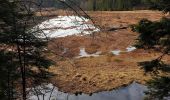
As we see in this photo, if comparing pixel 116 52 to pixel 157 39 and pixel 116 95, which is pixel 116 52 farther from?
pixel 157 39

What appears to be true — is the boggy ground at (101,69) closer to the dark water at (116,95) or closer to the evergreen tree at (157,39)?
the dark water at (116,95)

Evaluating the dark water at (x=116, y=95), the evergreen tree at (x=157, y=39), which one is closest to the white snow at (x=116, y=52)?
the dark water at (x=116, y=95)

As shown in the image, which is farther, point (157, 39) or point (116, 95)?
point (116, 95)

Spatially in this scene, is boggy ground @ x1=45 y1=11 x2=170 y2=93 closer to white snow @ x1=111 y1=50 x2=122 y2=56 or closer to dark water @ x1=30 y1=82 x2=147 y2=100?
white snow @ x1=111 y1=50 x2=122 y2=56

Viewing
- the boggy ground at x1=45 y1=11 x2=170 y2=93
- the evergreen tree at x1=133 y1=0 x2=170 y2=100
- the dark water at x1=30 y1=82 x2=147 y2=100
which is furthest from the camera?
the boggy ground at x1=45 y1=11 x2=170 y2=93

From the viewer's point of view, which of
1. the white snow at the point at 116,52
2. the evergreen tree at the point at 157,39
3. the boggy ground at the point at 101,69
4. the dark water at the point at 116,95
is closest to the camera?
the evergreen tree at the point at 157,39

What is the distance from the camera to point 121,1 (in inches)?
3177

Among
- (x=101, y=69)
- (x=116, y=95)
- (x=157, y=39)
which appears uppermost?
(x=157, y=39)

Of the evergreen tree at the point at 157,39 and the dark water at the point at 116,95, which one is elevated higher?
the evergreen tree at the point at 157,39

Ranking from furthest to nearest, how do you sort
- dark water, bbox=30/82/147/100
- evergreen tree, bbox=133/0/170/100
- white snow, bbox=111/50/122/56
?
white snow, bbox=111/50/122/56 < dark water, bbox=30/82/147/100 < evergreen tree, bbox=133/0/170/100

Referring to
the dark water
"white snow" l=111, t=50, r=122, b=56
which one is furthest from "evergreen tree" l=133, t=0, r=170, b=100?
"white snow" l=111, t=50, r=122, b=56

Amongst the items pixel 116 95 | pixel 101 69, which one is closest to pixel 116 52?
pixel 101 69

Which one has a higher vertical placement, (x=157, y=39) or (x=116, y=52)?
(x=157, y=39)

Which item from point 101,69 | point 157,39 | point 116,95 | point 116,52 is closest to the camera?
point 157,39
